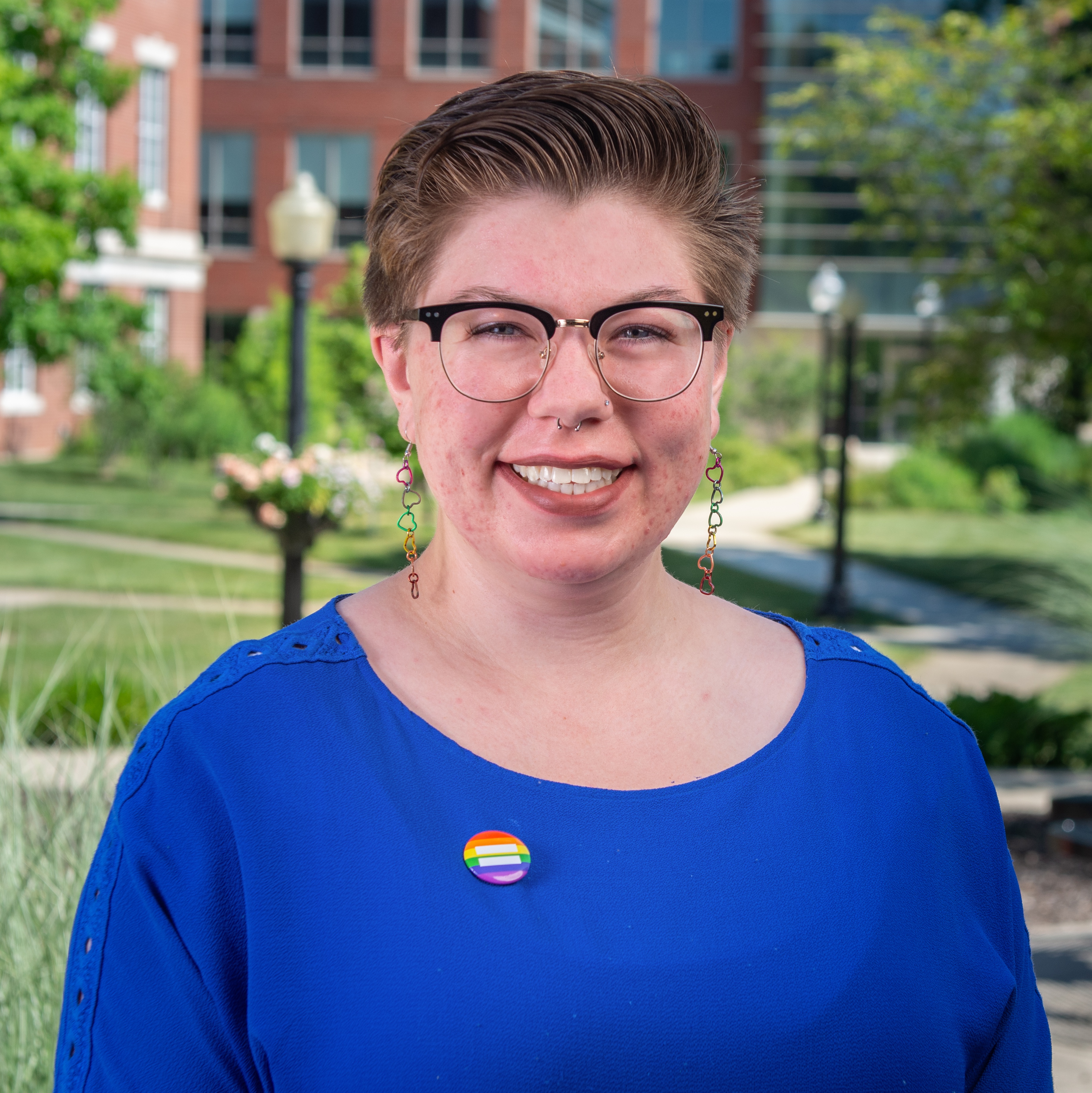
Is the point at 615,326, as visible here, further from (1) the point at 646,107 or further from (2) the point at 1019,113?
(2) the point at 1019,113

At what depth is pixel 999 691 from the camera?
8.82 meters

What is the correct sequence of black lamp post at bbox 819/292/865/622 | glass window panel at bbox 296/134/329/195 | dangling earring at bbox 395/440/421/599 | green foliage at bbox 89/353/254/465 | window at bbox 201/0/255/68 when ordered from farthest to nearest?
1. window at bbox 201/0/255/68
2. glass window panel at bbox 296/134/329/195
3. green foliage at bbox 89/353/254/465
4. black lamp post at bbox 819/292/865/622
5. dangling earring at bbox 395/440/421/599

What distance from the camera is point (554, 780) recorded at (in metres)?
1.51

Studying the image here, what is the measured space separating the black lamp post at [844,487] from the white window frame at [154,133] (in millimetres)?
17308

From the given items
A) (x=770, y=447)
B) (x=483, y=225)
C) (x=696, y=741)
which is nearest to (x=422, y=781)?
(x=696, y=741)

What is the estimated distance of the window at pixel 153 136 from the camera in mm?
27422

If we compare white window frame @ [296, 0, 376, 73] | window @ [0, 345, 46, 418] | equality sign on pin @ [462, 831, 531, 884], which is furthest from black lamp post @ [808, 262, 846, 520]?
white window frame @ [296, 0, 376, 73]

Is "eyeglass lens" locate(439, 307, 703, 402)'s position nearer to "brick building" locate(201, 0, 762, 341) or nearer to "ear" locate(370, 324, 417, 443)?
"ear" locate(370, 324, 417, 443)

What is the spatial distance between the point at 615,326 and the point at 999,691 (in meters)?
7.91

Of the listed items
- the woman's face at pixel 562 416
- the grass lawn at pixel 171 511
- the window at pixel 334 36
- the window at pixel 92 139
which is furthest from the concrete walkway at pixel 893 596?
the window at pixel 334 36

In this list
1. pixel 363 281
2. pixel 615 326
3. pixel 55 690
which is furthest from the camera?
pixel 55 690

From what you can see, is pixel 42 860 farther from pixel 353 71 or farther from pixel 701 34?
pixel 701 34

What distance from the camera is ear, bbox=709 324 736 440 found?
1.65m

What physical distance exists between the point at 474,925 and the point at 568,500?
1.55 feet
